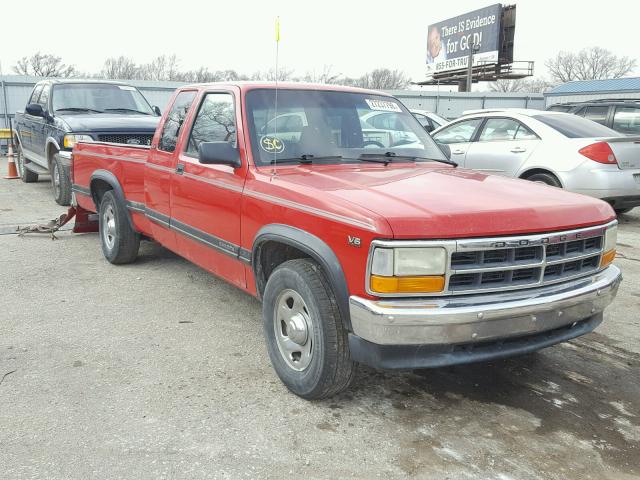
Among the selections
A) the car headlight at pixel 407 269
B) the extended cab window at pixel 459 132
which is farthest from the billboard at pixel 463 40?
the car headlight at pixel 407 269

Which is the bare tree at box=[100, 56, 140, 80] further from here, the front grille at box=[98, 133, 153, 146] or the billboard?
the front grille at box=[98, 133, 153, 146]

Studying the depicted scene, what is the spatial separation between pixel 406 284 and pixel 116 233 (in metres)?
4.01

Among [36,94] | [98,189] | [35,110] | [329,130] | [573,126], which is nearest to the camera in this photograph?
[329,130]

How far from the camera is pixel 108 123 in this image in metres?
8.91

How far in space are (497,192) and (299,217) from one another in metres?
1.10

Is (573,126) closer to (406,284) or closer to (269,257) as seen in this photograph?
(269,257)

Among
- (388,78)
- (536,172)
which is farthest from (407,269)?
(388,78)

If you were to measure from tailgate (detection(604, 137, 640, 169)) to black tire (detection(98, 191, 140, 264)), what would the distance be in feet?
19.7

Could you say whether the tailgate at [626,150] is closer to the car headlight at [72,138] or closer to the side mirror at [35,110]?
the car headlight at [72,138]

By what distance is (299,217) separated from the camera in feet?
10.7

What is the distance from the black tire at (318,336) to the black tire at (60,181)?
7026 millimetres

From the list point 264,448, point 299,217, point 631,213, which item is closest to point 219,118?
point 299,217

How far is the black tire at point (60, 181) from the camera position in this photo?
925 centimetres

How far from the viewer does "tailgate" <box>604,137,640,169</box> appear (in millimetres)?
7836
